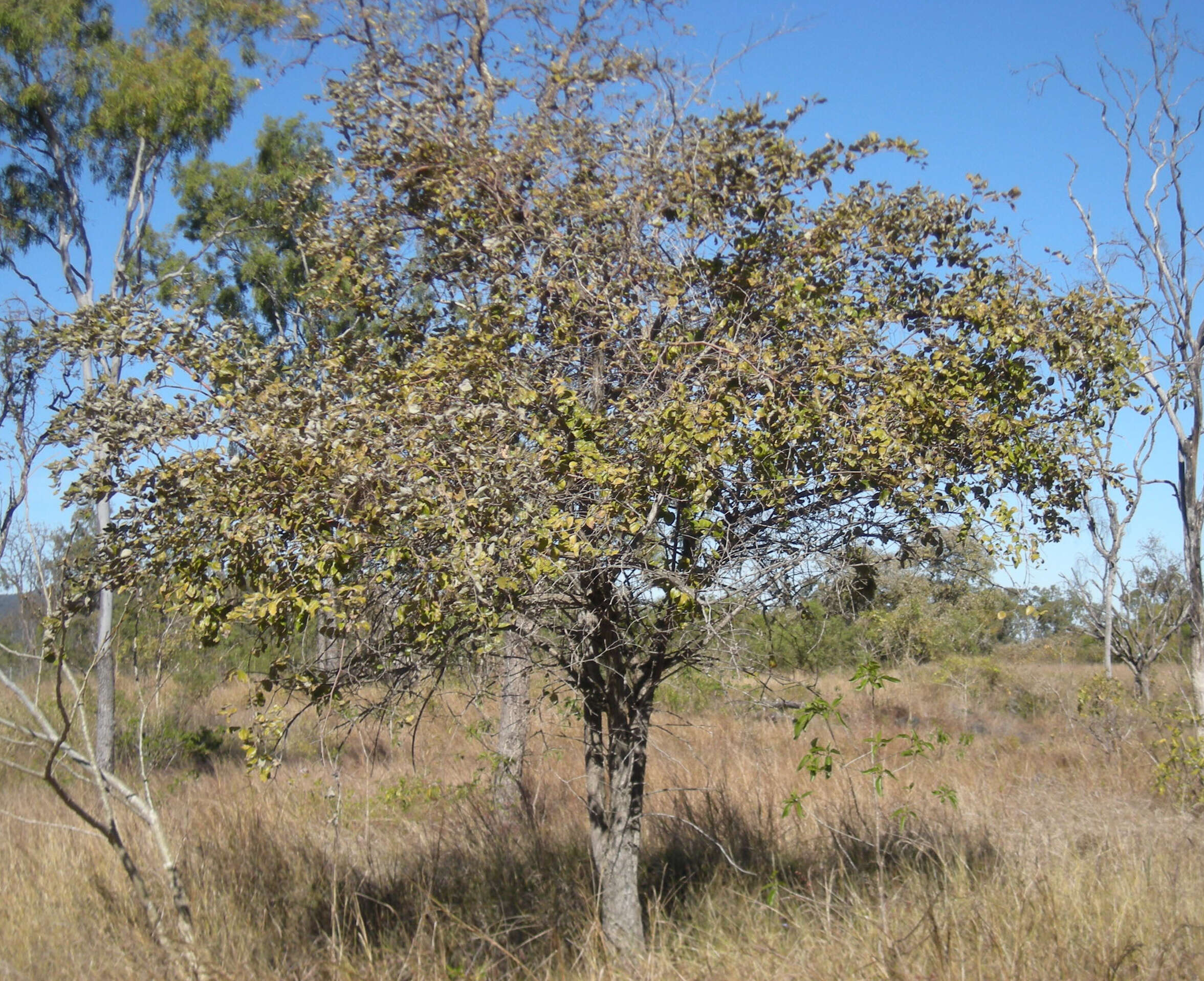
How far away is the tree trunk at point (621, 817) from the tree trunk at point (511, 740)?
0.41 m

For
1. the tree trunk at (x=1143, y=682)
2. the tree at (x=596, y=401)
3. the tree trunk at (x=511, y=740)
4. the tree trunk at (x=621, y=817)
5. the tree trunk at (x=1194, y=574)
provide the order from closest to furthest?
the tree at (x=596, y=401) → the tree trunk at (x=621, y=817) → the tree trunk at (x=511, y=740) → the tree trunk at (x=1194, y=574) → the tree trunk at (x=1143, y=682)

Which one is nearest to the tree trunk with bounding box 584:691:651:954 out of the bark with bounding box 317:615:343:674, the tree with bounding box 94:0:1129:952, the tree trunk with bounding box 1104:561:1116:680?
the tree with bounding box 94:0:1129:952

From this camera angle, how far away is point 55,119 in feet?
33.2

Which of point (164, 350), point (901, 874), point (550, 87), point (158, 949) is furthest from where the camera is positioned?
point (901, 874)

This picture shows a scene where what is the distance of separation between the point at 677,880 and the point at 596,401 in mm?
2989

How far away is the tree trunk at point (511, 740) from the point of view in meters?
4.70

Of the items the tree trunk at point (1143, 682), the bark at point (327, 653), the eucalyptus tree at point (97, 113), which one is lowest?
the tree trunk at point (1143, 682)

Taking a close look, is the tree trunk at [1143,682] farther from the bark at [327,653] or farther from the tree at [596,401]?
the bark at [327,653]

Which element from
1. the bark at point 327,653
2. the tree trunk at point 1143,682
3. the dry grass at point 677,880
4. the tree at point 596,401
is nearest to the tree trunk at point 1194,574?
the dry grass at point 677,880

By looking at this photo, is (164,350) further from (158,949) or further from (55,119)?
(55,119)

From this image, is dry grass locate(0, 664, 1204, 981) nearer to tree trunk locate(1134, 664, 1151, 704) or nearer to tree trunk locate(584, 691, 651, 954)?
tree trunk locate(584, 691, 651, 954)

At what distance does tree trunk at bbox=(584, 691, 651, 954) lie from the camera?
4039 millimetres

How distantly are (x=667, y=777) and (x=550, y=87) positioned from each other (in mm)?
5787

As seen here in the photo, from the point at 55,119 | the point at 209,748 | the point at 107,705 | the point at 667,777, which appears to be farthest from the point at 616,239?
the point at 209,748
